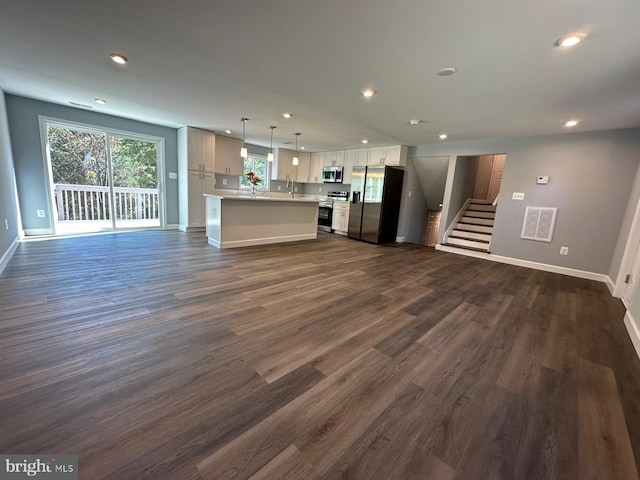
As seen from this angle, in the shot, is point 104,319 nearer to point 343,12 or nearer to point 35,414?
point 35,414

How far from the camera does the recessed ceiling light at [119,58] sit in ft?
8.44

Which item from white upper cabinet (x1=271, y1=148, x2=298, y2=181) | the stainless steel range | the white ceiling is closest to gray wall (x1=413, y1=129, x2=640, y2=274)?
the white ceiling

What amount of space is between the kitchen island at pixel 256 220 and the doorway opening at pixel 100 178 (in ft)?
Answer: 7.53

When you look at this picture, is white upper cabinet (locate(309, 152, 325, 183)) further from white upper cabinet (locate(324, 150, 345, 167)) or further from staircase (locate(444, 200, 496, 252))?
staircase (locate(444, 200, 496, 252))

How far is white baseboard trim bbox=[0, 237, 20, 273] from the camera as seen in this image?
3.14m

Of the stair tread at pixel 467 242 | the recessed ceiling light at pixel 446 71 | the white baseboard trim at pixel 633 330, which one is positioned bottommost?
the white baseboard trim at pixel 633 330

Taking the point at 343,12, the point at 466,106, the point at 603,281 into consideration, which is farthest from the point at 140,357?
the point at 603,281

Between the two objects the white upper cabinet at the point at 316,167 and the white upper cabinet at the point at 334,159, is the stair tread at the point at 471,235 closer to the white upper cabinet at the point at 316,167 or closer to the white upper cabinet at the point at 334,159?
the white upper cabinet at the point at 334,159

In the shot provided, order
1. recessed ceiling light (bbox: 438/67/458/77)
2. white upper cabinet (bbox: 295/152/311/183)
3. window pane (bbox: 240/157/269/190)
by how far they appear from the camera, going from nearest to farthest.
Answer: recessed ceiling light (bbox: 438/67/458/77) → window pane (bbox: 240/157/269/190) → white upper cabinet (bbox: 295/152/311/183)

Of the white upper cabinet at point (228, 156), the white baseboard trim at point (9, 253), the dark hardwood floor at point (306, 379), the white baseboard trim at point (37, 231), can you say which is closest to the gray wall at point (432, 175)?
the dark hardwood floor at point (306, 379)

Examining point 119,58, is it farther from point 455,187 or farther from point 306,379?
point 455,187

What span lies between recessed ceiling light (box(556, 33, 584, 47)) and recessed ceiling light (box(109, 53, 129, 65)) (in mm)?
3846

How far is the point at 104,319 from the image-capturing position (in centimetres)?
214

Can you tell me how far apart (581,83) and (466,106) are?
108 cm
